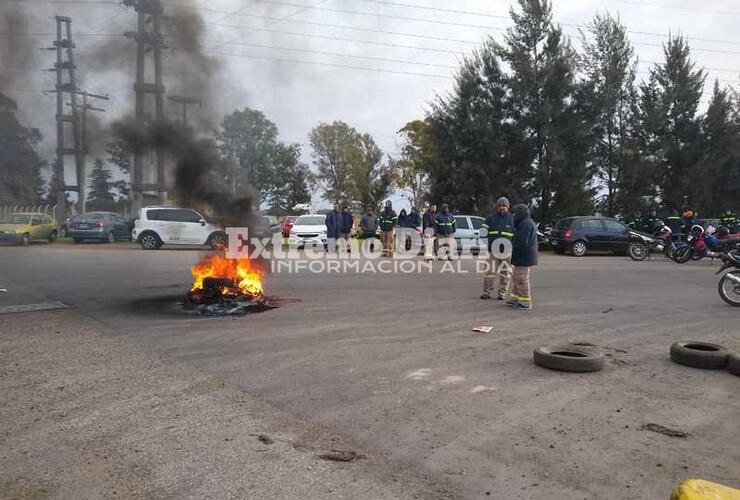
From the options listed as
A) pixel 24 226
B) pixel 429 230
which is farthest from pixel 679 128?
pixel 24 226

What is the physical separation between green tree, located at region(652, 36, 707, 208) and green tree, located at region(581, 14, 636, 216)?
76.8 inches

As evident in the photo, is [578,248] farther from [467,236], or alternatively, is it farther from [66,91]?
[66,91]

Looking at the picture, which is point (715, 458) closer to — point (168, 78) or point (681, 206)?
point (168, 78)

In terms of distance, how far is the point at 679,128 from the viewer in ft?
96.4

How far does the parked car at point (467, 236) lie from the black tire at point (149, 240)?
38.9ft

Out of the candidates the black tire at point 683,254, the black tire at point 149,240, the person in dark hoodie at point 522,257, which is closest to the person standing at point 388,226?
the black tire at point 149,240

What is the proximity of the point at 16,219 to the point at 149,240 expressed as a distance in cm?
680

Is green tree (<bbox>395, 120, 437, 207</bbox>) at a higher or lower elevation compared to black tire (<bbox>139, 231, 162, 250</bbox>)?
higher

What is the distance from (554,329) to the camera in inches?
295

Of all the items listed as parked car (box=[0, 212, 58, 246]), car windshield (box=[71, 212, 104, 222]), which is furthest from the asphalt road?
parked car (box=[0, 212, 58, 246])

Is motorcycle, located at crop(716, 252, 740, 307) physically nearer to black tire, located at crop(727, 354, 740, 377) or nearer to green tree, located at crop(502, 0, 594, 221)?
black tire, located at crop(727, 354, 740, 377)

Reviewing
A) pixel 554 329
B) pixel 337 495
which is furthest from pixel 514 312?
pixel 337 495

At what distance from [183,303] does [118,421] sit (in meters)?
4.95

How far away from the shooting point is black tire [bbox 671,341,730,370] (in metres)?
5.66
